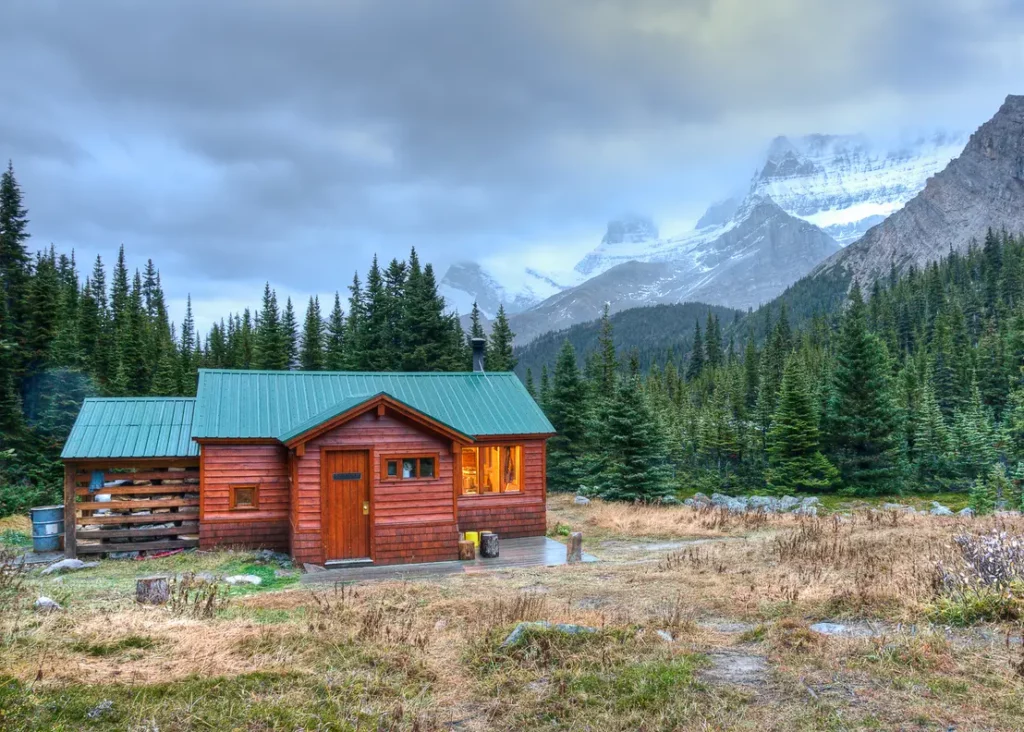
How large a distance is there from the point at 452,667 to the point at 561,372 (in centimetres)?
3200

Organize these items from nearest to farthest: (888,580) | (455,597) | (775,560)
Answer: (888,580)
(455,597)
(775,560)

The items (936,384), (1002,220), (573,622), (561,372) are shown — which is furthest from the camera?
(1002,220)

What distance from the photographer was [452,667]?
7.32 m

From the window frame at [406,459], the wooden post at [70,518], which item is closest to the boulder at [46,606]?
the window frame at [406,459]

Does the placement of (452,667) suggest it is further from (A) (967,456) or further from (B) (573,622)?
(A) (967,456)

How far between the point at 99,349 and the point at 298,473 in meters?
43.8

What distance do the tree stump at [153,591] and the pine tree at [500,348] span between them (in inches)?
1532

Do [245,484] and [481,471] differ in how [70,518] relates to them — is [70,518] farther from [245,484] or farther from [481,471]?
[481,471]

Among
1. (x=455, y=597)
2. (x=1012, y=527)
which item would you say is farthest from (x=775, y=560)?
(x=455, y=597)

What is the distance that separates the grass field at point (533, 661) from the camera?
593 centimetres

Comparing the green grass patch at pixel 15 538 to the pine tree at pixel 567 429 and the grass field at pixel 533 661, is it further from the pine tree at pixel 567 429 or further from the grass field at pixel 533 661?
the pine tree at pixel 567 429

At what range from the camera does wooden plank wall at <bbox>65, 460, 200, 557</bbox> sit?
17047mm

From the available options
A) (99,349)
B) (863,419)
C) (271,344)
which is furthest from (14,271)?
(863,419)

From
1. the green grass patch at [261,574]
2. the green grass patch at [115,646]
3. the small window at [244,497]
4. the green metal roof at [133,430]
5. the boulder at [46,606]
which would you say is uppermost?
the green metal roof at [133,430]
